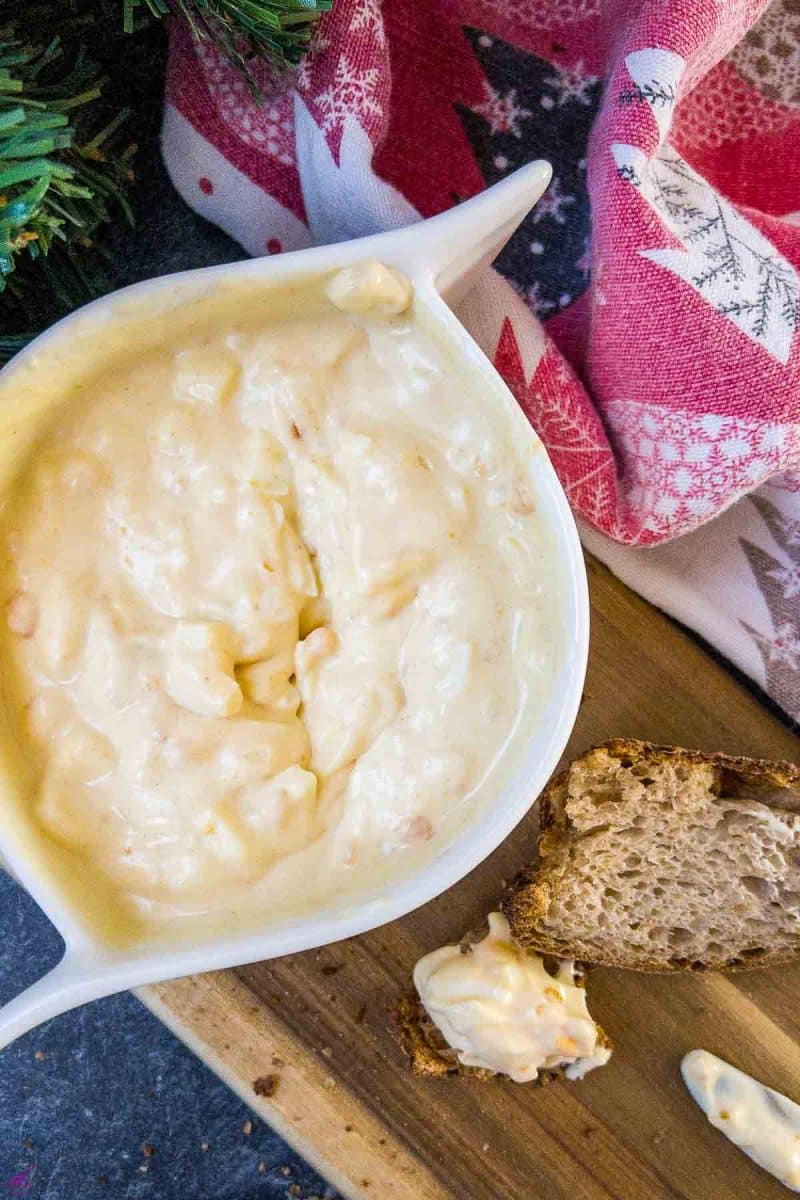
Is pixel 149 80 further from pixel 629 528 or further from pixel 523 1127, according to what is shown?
pixel 523 1127

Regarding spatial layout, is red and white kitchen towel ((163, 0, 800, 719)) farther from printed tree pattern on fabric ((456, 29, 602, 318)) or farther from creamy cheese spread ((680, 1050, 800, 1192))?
creamy cheese spread ((680, 1050, 800, 1192))

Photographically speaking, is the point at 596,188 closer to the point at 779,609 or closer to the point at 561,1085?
the point at 779,609

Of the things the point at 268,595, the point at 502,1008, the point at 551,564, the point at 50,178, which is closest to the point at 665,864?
the point at 502,1008

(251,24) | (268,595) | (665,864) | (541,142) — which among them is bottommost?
(665,864)

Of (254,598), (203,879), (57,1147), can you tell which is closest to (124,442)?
(254,598)

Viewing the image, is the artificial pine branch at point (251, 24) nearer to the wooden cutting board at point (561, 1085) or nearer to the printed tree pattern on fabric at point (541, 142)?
the printed tree pattern on fabric at point (541, 142)

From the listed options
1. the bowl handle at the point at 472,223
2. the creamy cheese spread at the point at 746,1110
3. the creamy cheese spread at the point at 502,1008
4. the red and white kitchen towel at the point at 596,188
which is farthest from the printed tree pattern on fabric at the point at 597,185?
the creamy cheese spread at the point at 746,1110

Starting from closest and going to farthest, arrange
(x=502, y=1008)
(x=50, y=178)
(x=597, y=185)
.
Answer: (x=50, y=178)
(x=597, y=185)
(x=502, y=1008)
